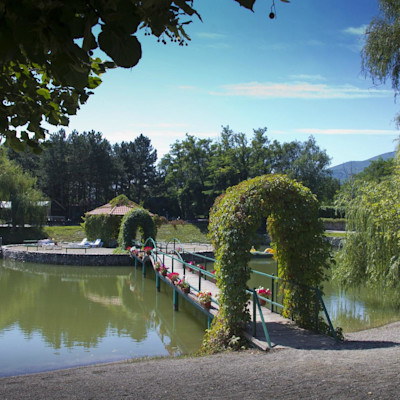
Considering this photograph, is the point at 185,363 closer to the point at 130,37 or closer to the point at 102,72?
the point at 102,72

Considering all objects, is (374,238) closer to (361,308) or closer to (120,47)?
(361,308)

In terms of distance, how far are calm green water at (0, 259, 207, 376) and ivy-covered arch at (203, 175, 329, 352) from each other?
8.97 feet

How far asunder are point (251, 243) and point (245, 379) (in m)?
2.92

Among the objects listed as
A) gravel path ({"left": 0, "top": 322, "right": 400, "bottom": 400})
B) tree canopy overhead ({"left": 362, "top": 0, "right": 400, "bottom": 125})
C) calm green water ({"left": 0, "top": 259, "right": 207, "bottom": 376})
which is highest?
tree canopy overhead ({"left": 362, "top": 0, "right": 400, "bottom": 125})

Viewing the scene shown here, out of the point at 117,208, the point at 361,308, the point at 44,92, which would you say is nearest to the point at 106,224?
the point at 117,208

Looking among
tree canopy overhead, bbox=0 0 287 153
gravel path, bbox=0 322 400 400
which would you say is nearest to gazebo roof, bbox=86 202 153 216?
gravel path, bbox=0 322 400 400

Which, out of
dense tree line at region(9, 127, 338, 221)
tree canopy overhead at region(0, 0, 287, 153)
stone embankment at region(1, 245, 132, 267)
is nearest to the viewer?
tree canopy overhead at region(0, 0, 287, 153)

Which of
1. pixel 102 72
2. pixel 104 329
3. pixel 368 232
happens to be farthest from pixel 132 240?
pixel 102 72

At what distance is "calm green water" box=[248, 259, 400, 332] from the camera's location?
11548 millimetres

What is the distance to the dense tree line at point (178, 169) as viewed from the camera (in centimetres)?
4756

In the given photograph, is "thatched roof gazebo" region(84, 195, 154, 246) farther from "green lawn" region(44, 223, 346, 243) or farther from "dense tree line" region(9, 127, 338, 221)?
"dense tree line" region(9, 127, 338, 221)

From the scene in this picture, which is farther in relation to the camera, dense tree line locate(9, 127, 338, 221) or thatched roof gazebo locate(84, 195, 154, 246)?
dense tree line locate(9, 127, 338, 221)

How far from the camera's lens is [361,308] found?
13.4 meters

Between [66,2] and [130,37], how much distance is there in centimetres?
28
